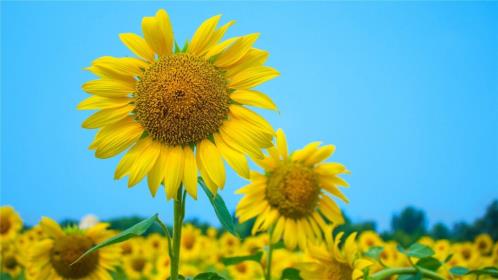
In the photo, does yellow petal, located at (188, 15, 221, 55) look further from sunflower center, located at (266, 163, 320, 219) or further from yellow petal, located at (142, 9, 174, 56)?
sunflower center, located at (266, 163, 320, 219)

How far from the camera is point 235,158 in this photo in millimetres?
3045

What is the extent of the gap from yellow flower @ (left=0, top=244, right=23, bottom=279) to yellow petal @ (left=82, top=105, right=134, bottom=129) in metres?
6.65

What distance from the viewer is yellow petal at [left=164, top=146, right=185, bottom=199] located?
292cm

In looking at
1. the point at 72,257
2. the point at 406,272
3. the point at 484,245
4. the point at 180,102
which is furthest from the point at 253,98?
the point at 484,245

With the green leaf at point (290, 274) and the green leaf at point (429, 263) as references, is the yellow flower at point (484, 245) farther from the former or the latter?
the green leaf at point (429, 263)

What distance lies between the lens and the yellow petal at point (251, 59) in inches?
123

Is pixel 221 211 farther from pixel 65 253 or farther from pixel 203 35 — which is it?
pixel 65 253

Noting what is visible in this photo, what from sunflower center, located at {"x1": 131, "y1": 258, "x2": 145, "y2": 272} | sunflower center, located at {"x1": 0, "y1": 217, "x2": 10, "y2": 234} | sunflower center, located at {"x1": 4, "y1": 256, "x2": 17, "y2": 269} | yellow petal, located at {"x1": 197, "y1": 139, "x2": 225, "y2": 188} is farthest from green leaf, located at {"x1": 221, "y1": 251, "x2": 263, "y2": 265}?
sunflower center, located at {"x1": 4, "y1": 256, "x2": 17, "y2": 269}

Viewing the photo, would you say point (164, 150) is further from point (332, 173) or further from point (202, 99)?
point (332, 173)

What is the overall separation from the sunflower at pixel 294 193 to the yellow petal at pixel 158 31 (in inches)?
76.5

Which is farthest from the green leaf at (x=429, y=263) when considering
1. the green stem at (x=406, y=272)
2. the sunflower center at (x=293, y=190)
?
the sunflower center at (x=293, y=190)

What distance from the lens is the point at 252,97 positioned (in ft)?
10.3

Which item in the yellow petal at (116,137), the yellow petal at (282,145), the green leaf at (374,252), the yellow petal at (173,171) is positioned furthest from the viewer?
the yellow petal at (282,145)

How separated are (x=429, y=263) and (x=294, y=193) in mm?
1609
